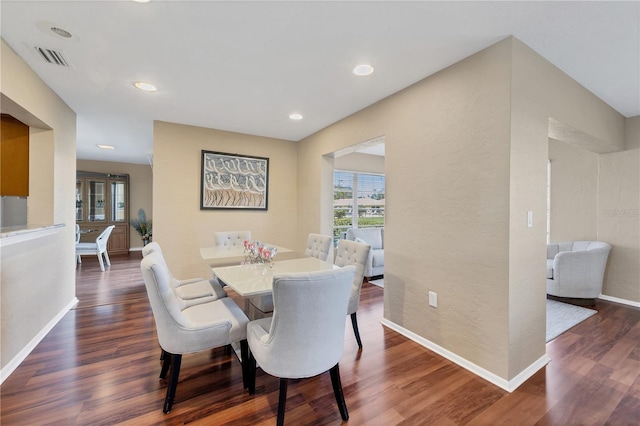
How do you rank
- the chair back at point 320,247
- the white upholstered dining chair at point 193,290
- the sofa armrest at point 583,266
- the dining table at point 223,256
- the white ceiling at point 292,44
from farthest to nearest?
the sofa armrest at point 583,266 → the chair back at point 320,247 → the dining table at point 223,256 → the white upholstered dining chair at point 193,290 → the white ceiling at point 292,44

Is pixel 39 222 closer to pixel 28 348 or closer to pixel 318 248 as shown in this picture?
pixel 28 348

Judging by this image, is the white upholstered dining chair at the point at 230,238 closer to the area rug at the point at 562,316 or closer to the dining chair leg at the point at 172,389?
the dining chair leg at the point at 172,389

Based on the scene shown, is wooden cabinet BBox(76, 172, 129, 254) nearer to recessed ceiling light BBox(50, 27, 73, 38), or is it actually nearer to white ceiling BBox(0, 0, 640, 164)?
white ceiling BBox(0, 0, 640, 164)

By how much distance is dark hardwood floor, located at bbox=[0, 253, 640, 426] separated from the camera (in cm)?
170

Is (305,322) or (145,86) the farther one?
(145,86)

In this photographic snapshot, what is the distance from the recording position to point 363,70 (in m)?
2.47

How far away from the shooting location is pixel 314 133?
4.48 metres

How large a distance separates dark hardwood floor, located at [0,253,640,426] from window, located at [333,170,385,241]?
350 cm

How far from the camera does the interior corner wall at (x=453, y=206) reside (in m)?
2.02

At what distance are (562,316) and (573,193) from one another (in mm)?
2129

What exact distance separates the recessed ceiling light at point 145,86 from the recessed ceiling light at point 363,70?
6.74 ft

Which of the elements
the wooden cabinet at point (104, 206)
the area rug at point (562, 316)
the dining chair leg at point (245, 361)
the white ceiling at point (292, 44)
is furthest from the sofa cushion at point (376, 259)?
the wooden cabinet at point (104, 206)

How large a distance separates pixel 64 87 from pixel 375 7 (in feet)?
10.4

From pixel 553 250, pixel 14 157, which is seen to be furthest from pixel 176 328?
pixel 553 250
